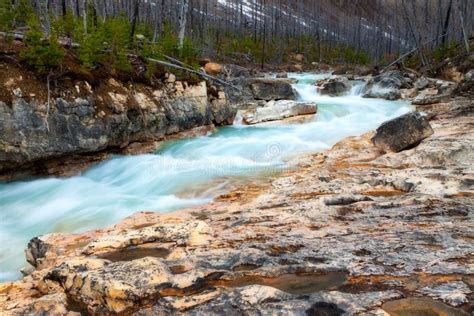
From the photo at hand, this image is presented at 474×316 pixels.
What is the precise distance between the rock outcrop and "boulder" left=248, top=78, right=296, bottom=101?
7.16 metres

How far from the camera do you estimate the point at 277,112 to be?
56.3 ft

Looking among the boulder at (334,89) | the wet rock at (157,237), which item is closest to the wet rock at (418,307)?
the wet rock at (157,237)

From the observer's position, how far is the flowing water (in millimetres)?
7742

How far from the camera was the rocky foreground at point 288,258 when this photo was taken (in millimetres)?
3164

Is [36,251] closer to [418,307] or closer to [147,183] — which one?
[147,183]

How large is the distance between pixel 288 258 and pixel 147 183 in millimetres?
6403

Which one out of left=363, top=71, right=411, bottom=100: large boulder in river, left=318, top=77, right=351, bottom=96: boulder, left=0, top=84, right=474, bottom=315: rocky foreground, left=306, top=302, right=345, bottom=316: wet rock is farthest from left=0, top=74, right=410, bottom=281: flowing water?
left=318, top=77, right=351, bottom=96: boulder

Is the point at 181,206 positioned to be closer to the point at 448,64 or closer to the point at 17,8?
the point at 17,8

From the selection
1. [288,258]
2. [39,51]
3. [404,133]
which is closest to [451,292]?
[288,258]

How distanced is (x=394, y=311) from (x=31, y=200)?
8.48 m

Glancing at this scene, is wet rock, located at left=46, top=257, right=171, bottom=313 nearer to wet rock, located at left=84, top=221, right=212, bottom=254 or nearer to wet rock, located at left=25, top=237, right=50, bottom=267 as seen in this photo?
wet rock, located at left=84, top=221, right=212, bottom=254

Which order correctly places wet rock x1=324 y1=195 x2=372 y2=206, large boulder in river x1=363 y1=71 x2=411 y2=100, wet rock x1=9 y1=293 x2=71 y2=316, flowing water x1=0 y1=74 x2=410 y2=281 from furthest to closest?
large boulder in river x1=363 y1=71 x2=411 y2=100 < flowing water x1=0 y1=74 x2=410 y2=281 < wet rock x1=324 y1=195 x2=372 y2=206 < wet rock x1=9 y1=293 x2=71 y2=316

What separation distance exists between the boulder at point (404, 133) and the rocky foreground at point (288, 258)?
2.33 m

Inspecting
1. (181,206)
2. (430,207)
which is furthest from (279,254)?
(181,206)
